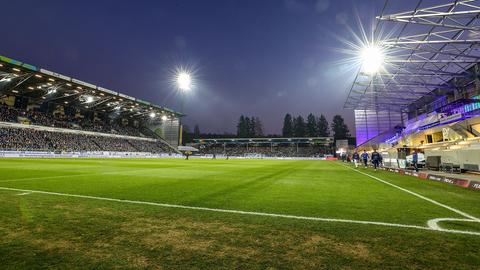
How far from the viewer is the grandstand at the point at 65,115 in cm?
4178

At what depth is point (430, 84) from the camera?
29281 millimetres

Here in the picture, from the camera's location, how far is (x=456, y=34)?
19.6 meters

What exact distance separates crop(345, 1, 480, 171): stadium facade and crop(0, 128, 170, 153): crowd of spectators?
5245 cm

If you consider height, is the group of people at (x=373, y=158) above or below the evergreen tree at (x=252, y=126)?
below

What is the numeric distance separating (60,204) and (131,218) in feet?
7.99

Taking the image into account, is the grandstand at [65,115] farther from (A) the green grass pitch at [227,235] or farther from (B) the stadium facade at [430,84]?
(B) the stadium facade at [430,84]

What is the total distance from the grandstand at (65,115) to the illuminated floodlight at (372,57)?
45792mm

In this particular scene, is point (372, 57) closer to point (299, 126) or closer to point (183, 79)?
point (183, 79)

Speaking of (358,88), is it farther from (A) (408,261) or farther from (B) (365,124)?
(A) (408,261)

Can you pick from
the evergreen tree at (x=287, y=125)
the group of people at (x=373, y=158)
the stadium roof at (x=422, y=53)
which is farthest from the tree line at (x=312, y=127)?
the group of people at (x=373, y=158)

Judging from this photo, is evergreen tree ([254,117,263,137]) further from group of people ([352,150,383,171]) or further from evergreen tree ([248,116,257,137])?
group of people ([352,150,383,171])

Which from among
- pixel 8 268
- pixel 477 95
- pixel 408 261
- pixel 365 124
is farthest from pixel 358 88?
pixel 8 268

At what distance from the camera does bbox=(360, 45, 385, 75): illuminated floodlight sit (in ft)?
70.3

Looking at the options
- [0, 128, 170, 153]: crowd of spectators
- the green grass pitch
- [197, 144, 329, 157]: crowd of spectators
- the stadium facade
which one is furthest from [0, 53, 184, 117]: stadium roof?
the stadium facade
